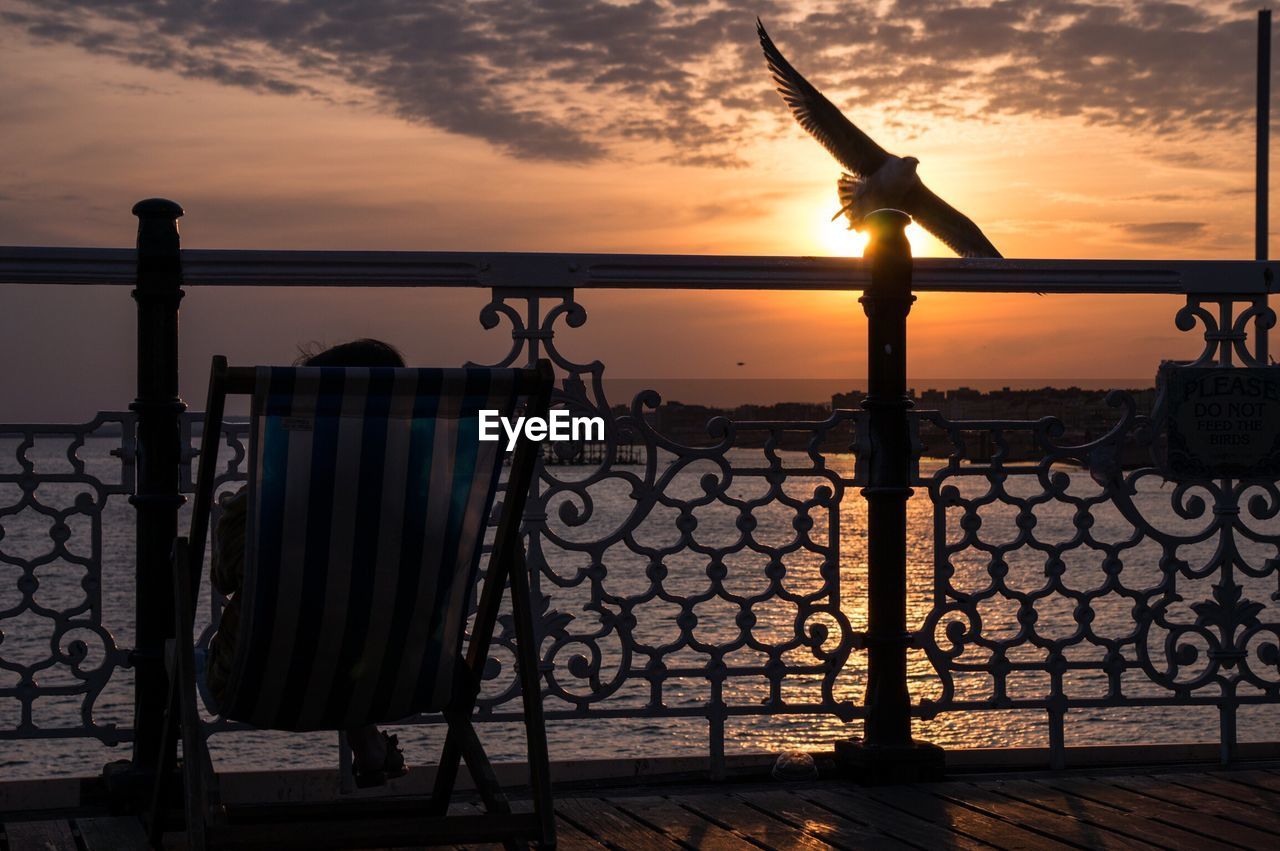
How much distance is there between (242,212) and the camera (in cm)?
1366

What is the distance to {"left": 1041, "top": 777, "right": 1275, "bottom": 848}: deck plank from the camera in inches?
127

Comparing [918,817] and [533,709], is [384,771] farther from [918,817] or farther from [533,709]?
[918,817]

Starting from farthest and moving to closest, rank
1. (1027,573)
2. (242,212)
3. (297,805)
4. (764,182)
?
(1027,573)
(764,182)
(242,212)
(297,805)

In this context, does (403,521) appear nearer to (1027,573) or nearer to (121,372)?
(121,372)

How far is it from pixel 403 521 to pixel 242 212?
1181cm

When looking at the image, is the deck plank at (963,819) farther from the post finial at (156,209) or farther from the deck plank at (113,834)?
the post finial at (156,209)

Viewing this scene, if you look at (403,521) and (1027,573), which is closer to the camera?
(403,521)


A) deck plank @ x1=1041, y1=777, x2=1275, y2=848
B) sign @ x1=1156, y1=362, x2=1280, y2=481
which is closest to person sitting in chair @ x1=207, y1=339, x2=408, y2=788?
deck plank @ x1=1041, y1=777, x2=1275, y2=848

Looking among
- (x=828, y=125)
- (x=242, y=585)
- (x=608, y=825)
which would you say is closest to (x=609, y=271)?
(x=608, y=825)

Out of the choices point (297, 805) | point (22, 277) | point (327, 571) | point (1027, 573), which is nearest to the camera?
point (327, 571)

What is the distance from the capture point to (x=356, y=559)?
2.53 metres

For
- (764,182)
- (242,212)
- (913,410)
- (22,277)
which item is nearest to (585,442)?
(913,410)

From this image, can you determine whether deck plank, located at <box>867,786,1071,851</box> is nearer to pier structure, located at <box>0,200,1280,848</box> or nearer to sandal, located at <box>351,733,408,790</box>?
pier structure, located at <box>0,200,1280,848</box>

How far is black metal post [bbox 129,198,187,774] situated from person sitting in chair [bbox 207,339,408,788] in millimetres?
647
